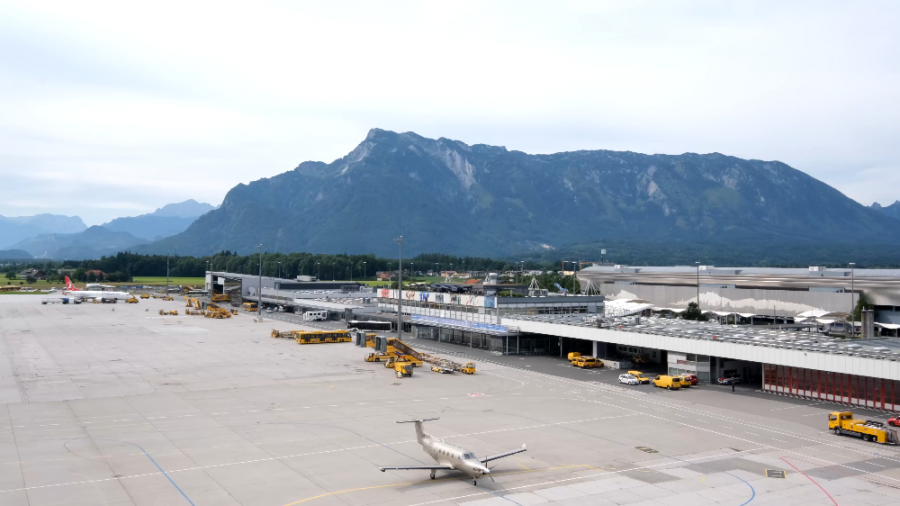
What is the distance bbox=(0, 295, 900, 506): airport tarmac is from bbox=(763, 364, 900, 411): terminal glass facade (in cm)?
274

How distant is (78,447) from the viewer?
35531 millimetres

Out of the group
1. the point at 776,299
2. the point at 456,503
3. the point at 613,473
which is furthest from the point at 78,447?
the point at 776,299

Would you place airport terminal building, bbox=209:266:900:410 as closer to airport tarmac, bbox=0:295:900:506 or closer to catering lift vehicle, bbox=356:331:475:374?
airport tarmac, bbox=0:295:900:506

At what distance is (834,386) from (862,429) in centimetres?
1198

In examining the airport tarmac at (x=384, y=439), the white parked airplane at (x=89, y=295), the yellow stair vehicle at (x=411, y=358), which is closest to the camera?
the airport tarmac at (x=384, y=439)

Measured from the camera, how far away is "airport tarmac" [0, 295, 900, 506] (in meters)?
28.8

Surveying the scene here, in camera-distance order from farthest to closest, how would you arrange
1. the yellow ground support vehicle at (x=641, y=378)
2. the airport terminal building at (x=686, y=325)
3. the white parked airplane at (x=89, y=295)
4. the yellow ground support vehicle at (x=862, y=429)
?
1. the white parked airplane at (x=89, y=295)
2. the yellow ground support vehicle at (x=641, y=378)
3. the airport terminal building at (x=686, y=325)
4. the yellow ground support vehicle at (x=862, y=429)

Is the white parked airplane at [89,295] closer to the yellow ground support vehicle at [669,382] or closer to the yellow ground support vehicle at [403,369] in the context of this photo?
the yellow ground support vehicle at [403,369]

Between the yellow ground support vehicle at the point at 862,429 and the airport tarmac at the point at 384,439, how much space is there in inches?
40.9

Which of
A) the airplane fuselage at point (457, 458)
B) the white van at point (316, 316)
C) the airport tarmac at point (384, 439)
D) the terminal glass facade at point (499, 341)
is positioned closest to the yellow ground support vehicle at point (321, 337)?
the terminal glass facade at point (499, 341)

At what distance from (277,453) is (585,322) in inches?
1748

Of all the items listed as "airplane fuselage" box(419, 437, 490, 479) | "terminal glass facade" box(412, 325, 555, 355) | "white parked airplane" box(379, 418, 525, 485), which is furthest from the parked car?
"airplane fuselage" box(419, 437, 490, 479)

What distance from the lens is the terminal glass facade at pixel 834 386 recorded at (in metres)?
46.6

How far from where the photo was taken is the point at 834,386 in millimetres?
49844
